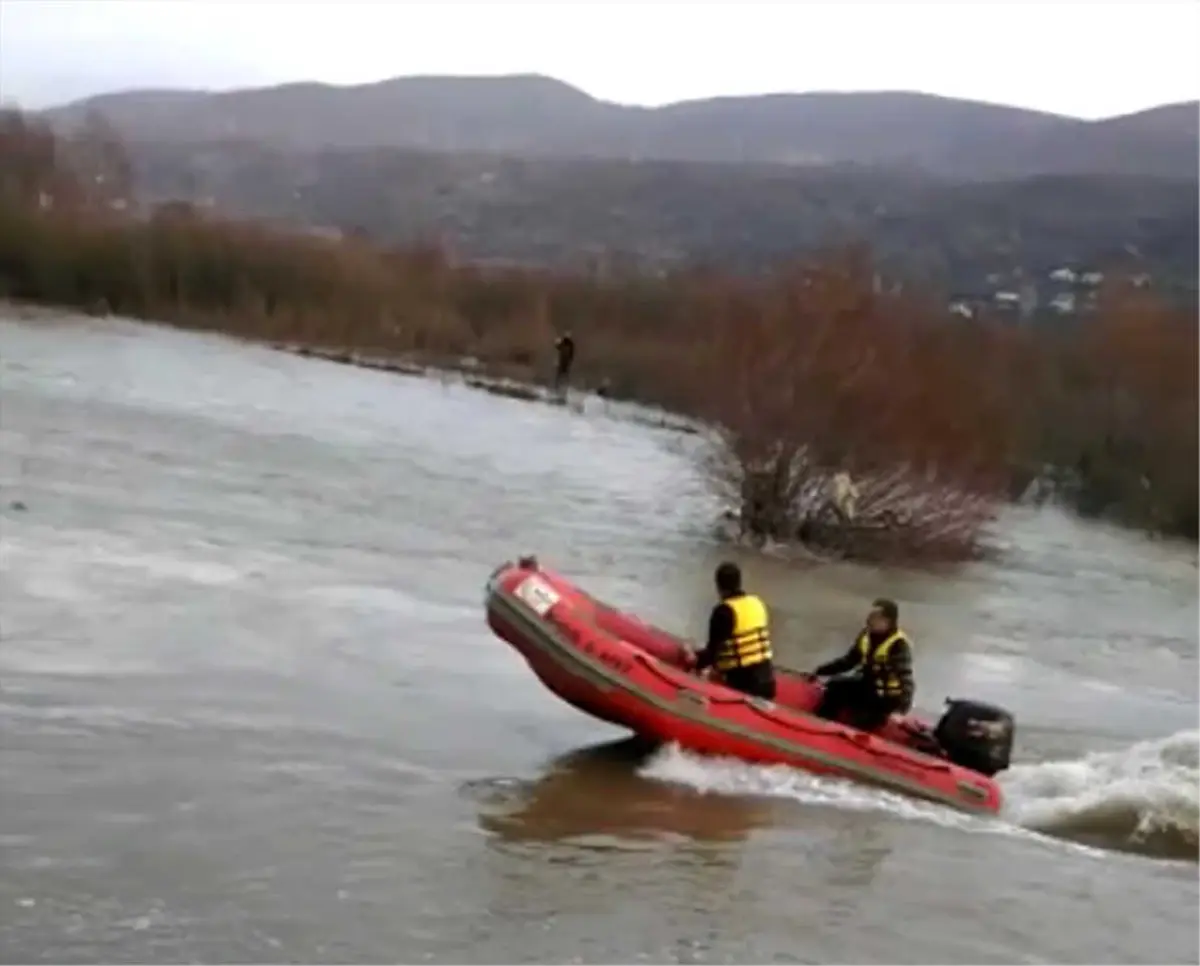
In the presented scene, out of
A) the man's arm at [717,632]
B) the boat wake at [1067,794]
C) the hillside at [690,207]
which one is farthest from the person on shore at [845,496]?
the hillside at [690,207]

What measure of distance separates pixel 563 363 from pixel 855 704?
33193 mm

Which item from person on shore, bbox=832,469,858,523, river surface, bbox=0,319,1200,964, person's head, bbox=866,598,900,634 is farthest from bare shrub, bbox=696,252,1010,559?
person's head, bbox=866,598,900,634

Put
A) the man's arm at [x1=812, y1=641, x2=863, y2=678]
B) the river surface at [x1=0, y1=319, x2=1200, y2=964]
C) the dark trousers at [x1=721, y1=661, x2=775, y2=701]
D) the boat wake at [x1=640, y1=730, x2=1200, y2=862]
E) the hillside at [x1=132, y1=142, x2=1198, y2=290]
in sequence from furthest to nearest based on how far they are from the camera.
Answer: the hillside at [x1=132, y1=142, x2=1198, y2=290] → the man's arm at [x1=812, y1=641, x2=863, y2=678] → the dark trousers at [x1=721, y1=661, x2=775, y2=701] → the boat wake at [x1=640, y1=730, x2=1200, y2=862] → the river surface at [x1=0, y1=319, x2=1200, y2=964]

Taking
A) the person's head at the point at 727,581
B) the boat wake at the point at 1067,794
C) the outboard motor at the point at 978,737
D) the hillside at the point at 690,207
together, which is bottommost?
the boat wake at the point at 1067,794

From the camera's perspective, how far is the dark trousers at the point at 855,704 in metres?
13.2

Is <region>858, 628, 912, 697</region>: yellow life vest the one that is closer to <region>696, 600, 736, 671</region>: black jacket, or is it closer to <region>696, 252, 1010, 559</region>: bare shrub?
<region>696, 600, 736, 671</region>: black jacket

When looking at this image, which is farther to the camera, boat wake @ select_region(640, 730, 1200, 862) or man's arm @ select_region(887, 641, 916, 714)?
man's arm @ select_region(887, 641, 916, 714)

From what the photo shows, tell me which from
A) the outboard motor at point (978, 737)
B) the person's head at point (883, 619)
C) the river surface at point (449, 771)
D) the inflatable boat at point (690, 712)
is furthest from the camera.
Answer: the outboard motor at point (978, 737)

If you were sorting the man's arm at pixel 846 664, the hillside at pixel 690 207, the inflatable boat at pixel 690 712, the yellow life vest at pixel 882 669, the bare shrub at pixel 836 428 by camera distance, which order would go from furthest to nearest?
the hillside at pixel 690 207 < the bare shrub at pixel 836 428 < the man's arm at pixel 846 664 < the yellow life vest at pixel 882 669 < the inflatable boat at pixel 690 712

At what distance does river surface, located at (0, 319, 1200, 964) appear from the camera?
9.68 meters

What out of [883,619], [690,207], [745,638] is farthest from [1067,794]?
[690,207]

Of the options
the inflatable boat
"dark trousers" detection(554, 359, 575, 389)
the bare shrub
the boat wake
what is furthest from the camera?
"dark trousers" detection(554, 359, 575, 389)

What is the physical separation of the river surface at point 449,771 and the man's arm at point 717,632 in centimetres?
75

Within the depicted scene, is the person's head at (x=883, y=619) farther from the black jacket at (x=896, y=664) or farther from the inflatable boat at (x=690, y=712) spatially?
the inflatable boat at (x=690, y=712)
